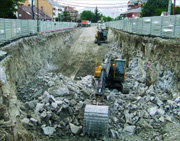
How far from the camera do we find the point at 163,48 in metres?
13.2

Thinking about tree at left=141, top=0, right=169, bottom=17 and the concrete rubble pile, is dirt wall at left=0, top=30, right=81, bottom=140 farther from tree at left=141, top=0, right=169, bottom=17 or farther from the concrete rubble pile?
tree at left=141, top=0, right=169, bottom=17

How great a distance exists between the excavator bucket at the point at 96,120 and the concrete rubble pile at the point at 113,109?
1.87ft

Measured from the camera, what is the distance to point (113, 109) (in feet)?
35.2

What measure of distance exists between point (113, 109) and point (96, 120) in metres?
2.71

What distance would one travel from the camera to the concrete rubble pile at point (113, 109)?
8836mm

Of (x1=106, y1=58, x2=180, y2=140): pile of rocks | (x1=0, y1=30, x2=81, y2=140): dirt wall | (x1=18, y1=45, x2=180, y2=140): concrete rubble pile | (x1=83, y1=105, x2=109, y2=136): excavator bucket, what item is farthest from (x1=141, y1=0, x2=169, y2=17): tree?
(x1=83, y1=105, x2=109, y2=136): excavator bucket

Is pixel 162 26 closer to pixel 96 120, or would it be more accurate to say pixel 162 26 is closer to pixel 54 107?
pixel 96 120

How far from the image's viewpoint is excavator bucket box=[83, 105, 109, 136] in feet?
26.7

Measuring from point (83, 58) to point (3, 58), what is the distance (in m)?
16.4

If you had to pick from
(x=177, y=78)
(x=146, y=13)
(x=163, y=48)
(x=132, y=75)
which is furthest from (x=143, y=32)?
(x=146, y=13)

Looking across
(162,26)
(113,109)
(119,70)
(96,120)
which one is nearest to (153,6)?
(162,26)

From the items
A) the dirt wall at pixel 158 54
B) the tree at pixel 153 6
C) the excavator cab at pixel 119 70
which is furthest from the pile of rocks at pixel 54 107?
the tree at pixel 153 6

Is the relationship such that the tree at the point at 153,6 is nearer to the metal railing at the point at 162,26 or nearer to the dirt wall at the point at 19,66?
the dirt wall at the point at 19,66

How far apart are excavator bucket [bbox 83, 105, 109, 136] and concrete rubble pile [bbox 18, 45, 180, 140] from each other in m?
0.57
